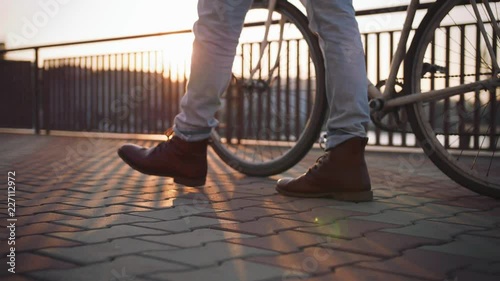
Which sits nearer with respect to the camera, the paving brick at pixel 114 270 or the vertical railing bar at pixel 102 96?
the paving brick at pixel 114 270

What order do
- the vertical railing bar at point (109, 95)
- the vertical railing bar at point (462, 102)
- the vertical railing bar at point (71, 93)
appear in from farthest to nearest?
the vertical railing bar at point (71, 93) < the vertical railing bar at point (109, 95) < the vertical railing bar at point (462, 102)

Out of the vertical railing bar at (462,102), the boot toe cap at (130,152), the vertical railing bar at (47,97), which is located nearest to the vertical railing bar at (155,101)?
the vertical railing bar at (47,97)

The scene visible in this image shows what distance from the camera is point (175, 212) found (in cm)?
197

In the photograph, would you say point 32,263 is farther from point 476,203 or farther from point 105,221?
point 476,203

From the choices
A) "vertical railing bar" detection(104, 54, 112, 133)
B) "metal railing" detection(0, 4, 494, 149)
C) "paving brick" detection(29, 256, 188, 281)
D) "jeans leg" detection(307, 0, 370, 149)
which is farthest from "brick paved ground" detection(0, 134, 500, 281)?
"vertical railing bar" detection(104, 54, 112, 133)

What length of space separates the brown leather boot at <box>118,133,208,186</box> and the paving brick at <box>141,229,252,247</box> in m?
0.83

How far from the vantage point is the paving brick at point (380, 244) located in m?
1.48

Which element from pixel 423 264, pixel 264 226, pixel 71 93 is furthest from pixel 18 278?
pixel 71 93

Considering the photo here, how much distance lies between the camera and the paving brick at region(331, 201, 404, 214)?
2084 mm

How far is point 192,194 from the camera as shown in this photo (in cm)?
241

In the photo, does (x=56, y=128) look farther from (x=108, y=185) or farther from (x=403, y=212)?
(x=403, y=212)

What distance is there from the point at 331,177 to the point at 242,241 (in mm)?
778

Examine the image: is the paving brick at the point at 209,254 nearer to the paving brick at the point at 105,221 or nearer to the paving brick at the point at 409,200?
the paving brick at the point at 105,221

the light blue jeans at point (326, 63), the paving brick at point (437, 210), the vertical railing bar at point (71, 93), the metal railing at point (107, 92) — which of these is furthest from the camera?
the vertical railing bar at point (71, 93)
